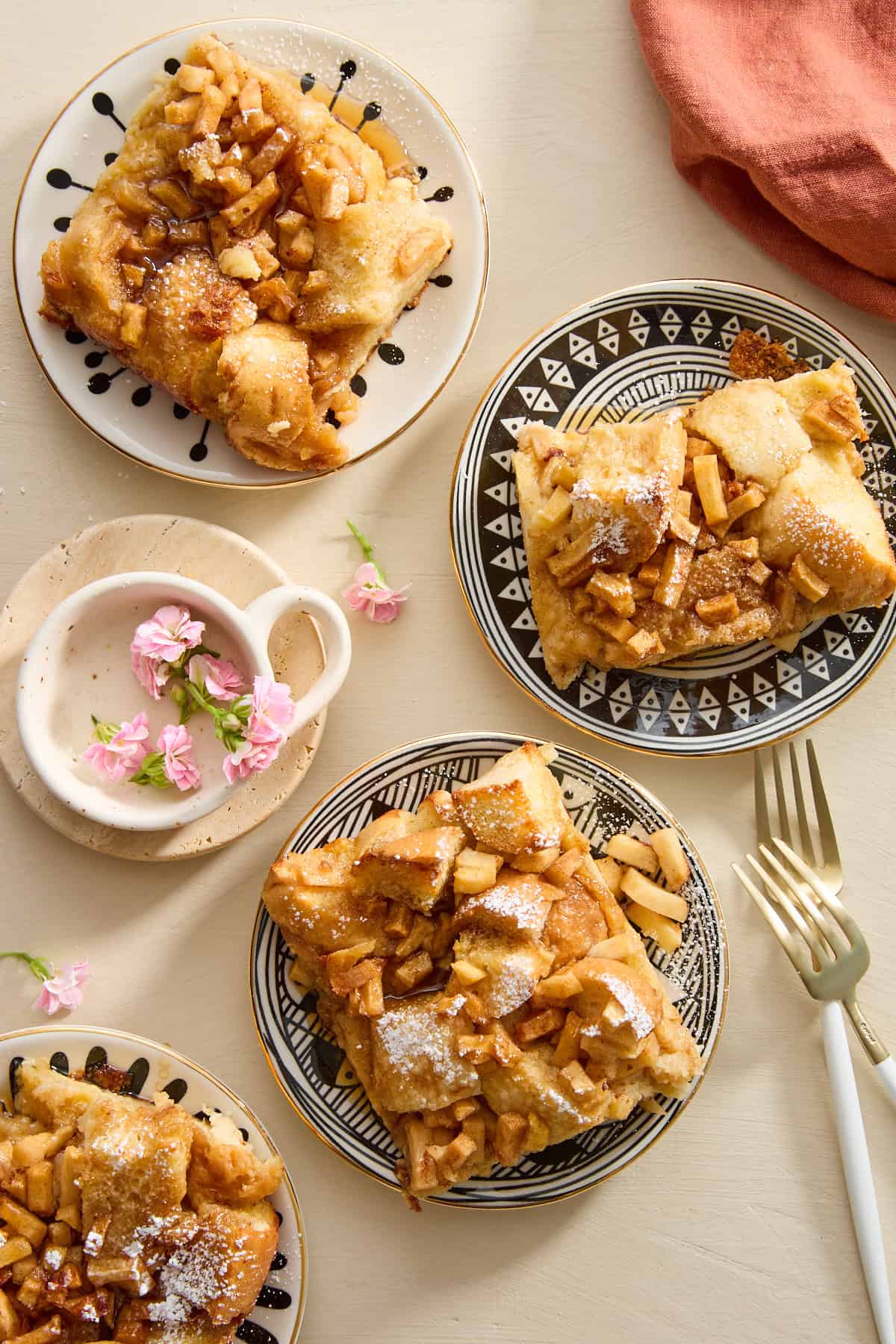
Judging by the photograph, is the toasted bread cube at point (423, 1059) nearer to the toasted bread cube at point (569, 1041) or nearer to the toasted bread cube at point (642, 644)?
the toasted bread cube at point (569, 1041)

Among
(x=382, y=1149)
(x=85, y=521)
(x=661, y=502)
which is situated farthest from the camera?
(x=85, y=521)

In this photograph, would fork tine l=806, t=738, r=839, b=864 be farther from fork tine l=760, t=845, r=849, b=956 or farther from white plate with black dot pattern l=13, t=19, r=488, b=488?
white plate with black dot pattern l=13, t=19, r=488, b=488

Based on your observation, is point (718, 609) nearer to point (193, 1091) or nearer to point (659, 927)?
point (659, 927)

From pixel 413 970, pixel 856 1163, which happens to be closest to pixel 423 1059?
pixel 413 970

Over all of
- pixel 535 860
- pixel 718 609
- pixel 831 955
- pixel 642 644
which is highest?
pixel 718 609

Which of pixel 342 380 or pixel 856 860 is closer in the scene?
pixel 342 380

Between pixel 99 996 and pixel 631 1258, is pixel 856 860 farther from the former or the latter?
pixel 99 996

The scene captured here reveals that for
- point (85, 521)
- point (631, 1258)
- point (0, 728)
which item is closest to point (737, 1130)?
point (631, 1258)
